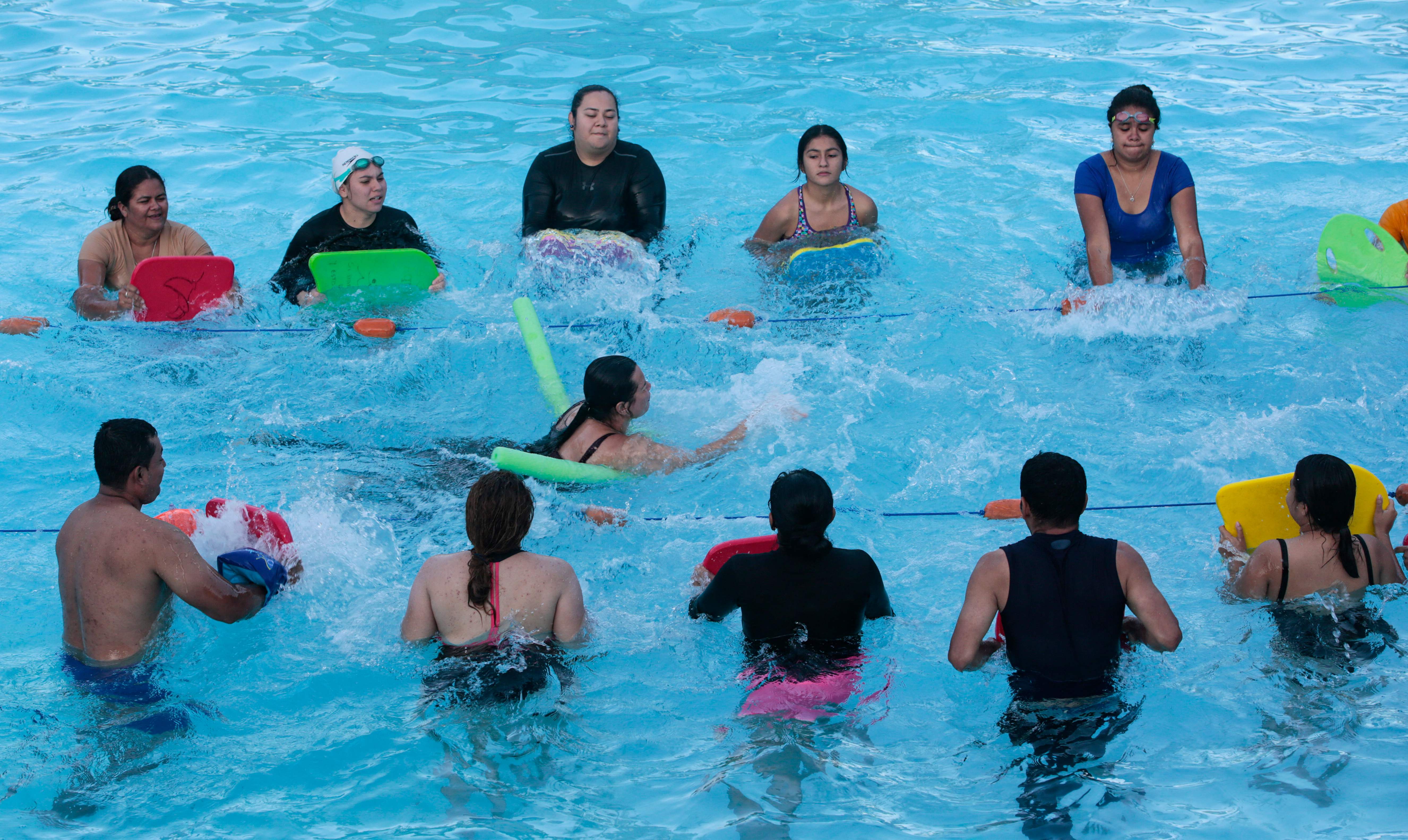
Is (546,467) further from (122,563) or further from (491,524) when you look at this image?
(122,563)

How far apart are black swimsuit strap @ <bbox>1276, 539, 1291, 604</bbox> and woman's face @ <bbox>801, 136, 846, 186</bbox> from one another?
404cm

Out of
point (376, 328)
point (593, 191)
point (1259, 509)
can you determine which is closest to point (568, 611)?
point (1259, 509)

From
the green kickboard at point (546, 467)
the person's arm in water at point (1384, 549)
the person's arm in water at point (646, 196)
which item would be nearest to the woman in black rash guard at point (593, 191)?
the person's arm in water at point (646, 196)

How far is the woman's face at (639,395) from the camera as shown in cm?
535

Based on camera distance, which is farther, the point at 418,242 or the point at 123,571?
the point at 418,242

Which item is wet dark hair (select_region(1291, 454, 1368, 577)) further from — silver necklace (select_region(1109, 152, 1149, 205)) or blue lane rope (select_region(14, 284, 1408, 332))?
silver necklace (select_region(1109, 152, 1149, 205))

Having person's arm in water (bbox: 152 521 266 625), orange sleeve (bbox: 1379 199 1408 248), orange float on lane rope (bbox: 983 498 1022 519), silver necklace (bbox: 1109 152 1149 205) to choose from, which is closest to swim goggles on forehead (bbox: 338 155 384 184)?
person's arm in water (bbox: 152 521 266 625)

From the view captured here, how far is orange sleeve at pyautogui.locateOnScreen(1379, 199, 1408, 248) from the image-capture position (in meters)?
7.02

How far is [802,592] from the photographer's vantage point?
3.86 m

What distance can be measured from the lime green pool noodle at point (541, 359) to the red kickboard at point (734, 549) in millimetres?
1740

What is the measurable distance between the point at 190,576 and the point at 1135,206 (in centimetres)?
594

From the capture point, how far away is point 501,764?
3.88 metres

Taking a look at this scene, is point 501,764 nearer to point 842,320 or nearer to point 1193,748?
point 1193,748

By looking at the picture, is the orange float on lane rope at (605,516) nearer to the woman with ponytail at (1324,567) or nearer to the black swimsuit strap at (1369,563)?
the woman with ponytail at (1324,567)
